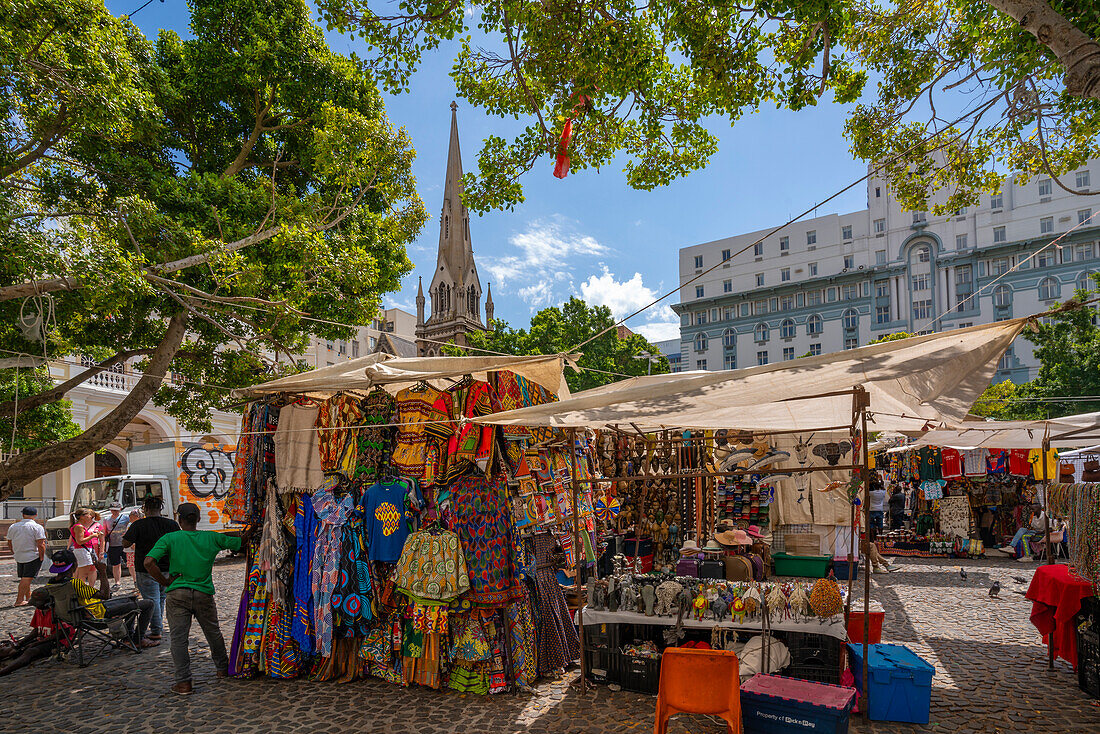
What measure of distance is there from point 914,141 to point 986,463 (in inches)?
334

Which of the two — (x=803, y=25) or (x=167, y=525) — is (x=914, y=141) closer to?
(x=803, y=25)

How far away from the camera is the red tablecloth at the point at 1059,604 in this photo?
5434 millimetres

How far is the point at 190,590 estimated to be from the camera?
5.57 m

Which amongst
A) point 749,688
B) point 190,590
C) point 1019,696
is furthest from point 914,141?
point 190,590

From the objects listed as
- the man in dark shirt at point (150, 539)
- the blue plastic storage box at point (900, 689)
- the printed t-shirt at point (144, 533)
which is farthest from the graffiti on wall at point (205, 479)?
the blue plastic storage box at point (900, 689)

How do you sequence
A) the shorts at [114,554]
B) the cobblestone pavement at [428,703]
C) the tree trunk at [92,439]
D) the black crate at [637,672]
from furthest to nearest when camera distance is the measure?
the shorts at [114,554] < the tree trunk at [92,439] < the black crate at [637,672] < the cobblestone pavement at [428,703]

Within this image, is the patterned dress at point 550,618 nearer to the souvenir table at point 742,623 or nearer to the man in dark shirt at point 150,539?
the souvenir table at point 742,623

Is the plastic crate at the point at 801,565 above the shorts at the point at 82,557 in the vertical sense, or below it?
below

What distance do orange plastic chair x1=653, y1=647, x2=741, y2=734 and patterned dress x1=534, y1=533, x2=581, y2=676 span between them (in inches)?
68.5

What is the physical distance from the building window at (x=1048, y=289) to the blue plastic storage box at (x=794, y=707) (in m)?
42.8

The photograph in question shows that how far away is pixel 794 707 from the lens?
3965 millimetres

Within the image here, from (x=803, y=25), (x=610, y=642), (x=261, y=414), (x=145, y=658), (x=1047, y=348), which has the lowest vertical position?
(x=145, y=658)

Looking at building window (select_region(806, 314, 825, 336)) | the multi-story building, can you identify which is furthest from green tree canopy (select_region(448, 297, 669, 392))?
building window (select_region(806, 314, 825, 336))

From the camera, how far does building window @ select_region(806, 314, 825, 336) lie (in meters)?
43.9
